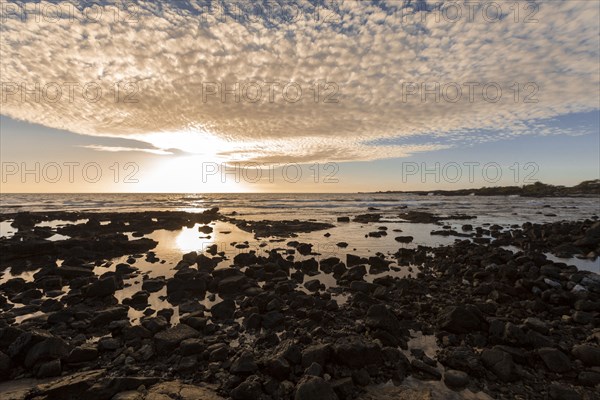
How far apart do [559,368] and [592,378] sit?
0.48 metres

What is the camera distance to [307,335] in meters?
7.65

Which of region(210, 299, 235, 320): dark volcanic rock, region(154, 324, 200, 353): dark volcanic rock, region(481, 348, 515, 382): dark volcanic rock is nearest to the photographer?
region(481, 348, 515, 382): dark volcanic rock

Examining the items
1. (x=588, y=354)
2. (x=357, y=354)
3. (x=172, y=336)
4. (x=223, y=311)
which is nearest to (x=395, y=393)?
(x=357, y=354)

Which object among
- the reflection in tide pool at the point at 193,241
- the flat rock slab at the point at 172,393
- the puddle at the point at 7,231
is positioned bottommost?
the reflection in tide pool at the point at 193,241

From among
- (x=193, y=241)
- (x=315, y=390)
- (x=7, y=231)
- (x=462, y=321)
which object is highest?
(x=462, y=321)

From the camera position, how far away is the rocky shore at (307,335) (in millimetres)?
5766

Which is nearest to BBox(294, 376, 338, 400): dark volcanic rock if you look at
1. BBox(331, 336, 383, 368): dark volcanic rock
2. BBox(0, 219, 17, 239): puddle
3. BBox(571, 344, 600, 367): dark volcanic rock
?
BBox(331, 336, 383, 368): dark volcanic rock

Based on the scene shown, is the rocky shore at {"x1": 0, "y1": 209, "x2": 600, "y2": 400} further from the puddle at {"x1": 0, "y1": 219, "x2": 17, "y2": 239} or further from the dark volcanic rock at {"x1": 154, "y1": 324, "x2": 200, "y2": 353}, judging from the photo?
the puddle at {"x1": 0, "y1": 219, "x2": 17, "y2": 239}

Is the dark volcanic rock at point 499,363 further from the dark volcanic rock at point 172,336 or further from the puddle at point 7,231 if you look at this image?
the puddle at point 7,231

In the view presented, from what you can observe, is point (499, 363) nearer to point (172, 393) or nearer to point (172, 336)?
point (172, 393)

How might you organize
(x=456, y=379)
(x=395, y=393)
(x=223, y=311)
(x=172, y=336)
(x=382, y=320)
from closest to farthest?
(x=395, y=393) → (x=456, y=379) → (x=172, y=336) → (x=382, y=320) → (x=223, y=311)

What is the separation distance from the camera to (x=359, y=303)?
32.4ft

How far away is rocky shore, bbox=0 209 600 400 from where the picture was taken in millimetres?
5766

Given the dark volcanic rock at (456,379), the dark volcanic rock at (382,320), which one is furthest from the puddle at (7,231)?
the dark volcanic rock at (456,379)
